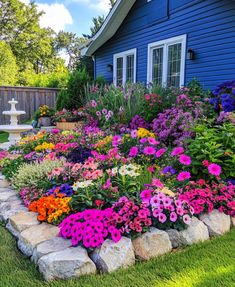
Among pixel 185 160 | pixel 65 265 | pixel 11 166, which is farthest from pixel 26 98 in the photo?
pixel 65 265

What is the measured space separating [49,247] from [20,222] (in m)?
0.58

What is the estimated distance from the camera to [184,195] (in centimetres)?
259

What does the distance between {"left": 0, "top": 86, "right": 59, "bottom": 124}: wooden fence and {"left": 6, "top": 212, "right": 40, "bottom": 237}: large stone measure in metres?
9.36

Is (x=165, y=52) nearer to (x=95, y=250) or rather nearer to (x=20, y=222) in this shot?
(x=20, y=222)

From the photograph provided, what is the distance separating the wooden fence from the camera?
11195 mm

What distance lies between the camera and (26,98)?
11.8m

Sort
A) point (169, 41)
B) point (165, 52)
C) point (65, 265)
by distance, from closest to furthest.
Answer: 1. point (65, 265)
2. point (169, 41)
3. point (165, 52)

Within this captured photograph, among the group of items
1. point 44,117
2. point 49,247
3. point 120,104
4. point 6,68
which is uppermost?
point 6,68

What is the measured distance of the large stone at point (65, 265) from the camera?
6.27ft

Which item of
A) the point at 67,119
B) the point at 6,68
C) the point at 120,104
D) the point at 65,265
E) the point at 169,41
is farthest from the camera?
the point at 6,68

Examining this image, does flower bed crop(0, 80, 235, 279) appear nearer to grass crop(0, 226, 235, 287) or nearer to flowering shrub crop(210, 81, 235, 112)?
grass crop(0, 226, 235, 287)

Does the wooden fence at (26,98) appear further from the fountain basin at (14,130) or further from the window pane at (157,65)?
the window pane at (157,65)

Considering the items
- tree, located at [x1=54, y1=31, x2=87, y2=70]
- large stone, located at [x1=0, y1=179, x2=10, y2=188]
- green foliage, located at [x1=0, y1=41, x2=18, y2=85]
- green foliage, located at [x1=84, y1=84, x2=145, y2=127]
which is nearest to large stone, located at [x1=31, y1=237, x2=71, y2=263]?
large stone, located at [x1=0, y1=179, x2=10, y2=188]

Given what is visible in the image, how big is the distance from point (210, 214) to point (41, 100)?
10648 millimetres
